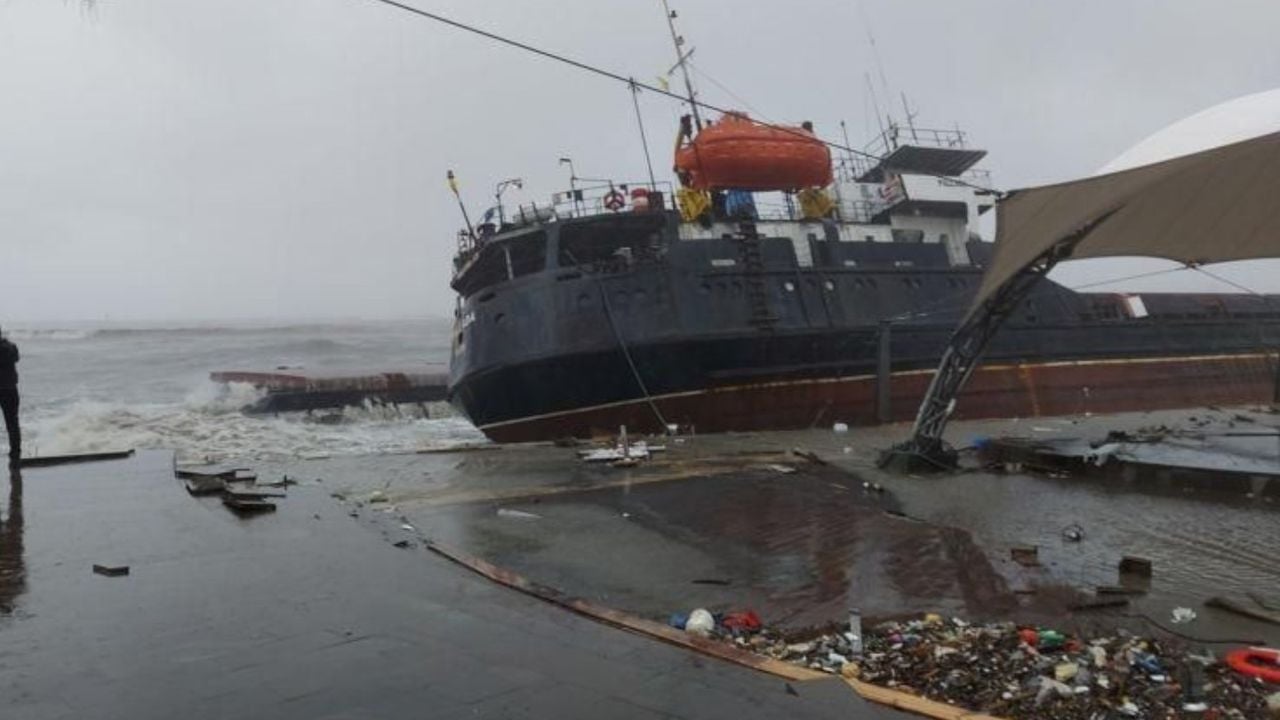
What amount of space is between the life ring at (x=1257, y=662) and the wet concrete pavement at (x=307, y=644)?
1.88 metres

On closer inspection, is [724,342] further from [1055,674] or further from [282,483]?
[1055,674]

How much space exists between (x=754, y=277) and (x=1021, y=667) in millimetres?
15088

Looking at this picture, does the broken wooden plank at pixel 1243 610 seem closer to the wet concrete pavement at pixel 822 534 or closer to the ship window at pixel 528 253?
the wet concrete pavement at pixel 822 534

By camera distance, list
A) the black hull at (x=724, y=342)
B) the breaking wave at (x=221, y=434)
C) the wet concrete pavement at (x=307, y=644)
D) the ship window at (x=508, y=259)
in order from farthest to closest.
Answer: the breaking wave at (x=221, y=434), the ship window at (x=508, y=259), the black hull at (x=724, y=342), the wet concrete pavement at (x=307, y=644)

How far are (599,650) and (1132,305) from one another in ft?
89.0

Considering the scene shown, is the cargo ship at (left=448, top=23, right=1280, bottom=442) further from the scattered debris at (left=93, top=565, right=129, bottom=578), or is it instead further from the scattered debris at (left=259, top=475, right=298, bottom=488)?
the scattered debris at (left=93, top=565, right=129, bottom=578)

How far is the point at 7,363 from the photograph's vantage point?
8.74m

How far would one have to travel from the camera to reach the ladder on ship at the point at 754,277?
59.2ft

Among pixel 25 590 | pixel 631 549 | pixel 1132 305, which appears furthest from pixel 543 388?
pixel 1132 305

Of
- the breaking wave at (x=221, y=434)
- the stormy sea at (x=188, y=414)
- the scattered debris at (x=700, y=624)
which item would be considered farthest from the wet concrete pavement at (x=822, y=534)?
the breaking wave at (x=221, y=434)

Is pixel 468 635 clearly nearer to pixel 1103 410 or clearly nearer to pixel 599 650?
pixel 599 650

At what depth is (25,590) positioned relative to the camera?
4562 mm

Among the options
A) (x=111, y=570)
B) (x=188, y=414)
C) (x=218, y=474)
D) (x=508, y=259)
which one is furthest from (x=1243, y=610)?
(x=188, y=414)

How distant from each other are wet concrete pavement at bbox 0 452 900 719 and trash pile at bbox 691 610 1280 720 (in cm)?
56
